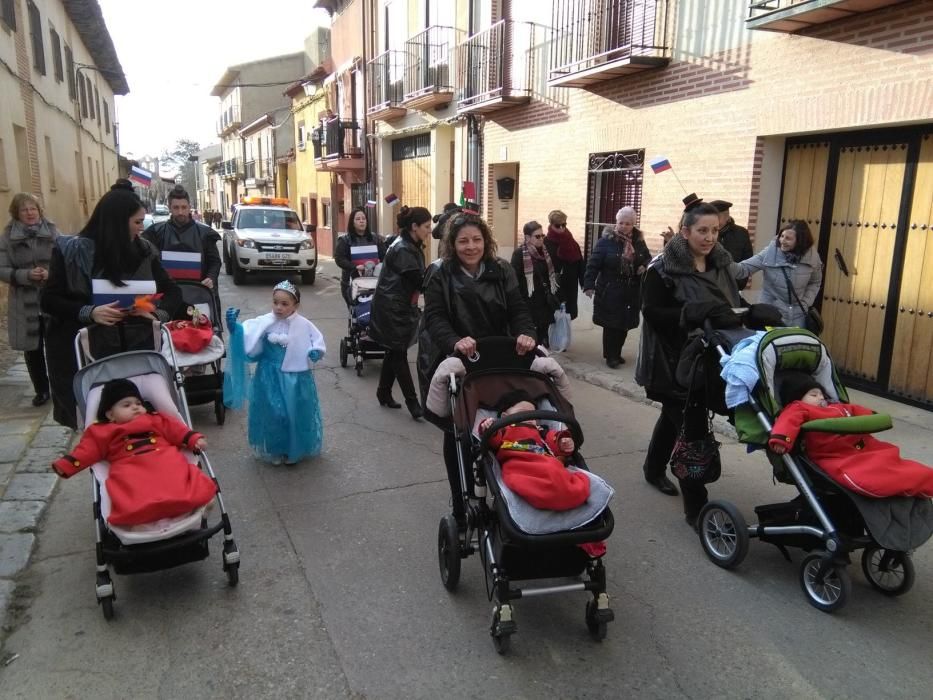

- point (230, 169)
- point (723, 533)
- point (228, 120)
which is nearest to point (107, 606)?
point (723, 533)

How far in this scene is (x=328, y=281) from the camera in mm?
18766

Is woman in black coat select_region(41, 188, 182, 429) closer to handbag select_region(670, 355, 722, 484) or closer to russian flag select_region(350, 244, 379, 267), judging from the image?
handbag select_region(670, 355, 722, 484)

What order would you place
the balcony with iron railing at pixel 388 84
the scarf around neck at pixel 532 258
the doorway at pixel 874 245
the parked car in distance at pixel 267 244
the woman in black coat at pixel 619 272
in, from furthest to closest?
the balcony with iron railing at pixel 388 84, the parked car in distance at pixel 267 244, the woman in black coat at pixel 619 272, the scarf around neck at pixel 532 258, the doorway at pixel 874 245

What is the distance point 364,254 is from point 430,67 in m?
8.87

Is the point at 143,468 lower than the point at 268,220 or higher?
lower

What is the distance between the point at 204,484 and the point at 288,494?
4.83ft

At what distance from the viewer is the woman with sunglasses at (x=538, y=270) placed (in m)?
8.17

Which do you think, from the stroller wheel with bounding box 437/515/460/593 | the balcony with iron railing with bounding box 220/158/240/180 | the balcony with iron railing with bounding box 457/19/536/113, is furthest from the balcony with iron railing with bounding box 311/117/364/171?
the balcony with iron railing with bounding box 220/158/240/180

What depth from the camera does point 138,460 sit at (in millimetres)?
3305

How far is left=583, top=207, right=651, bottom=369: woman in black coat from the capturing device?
27.1 ft

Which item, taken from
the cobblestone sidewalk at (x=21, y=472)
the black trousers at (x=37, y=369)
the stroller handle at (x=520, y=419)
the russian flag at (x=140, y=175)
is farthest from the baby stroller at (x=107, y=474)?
the russian flag at (x=140, y=175)

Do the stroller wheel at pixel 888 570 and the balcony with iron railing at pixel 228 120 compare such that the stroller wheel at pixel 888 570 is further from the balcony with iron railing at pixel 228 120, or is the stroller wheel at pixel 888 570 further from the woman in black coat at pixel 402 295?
the balcony with iron railing at pixel 228 120

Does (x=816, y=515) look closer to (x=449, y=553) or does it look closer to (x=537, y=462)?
(x=537, y=462)

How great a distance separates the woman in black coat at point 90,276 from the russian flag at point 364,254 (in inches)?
182
